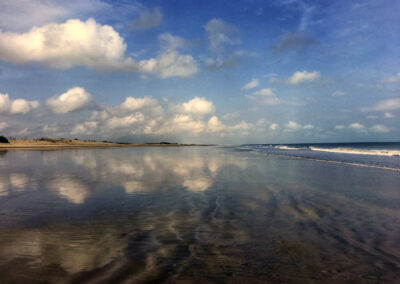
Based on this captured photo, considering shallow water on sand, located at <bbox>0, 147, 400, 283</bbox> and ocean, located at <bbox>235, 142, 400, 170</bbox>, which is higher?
ocean, located at <bbox>235, 142, 400, 170</bbox>

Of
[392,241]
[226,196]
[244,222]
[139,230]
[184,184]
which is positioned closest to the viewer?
[392,241]

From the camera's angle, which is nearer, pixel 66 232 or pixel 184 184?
pixel 66 232

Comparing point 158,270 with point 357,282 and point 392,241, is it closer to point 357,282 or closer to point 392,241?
point 357,282

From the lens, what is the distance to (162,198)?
345 inches

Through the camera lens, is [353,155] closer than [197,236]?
No

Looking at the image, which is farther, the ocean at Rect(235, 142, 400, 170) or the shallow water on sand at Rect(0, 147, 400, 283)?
the ocean at Rect(235, 142, 400, 170)

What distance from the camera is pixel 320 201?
859cm

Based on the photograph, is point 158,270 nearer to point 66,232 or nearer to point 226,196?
point 66,232

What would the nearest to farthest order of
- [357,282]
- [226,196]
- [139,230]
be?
[357,282], [139,230], [226,196]

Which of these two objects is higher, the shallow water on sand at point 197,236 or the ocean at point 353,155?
the ocean at point 353,155

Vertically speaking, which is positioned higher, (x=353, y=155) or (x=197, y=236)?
(x=353, y=155)

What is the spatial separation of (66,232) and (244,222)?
411 centimetres

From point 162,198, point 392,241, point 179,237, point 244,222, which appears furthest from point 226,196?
point 392,241

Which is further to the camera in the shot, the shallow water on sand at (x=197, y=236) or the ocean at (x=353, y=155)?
the ocean at (x=353, y=155)
